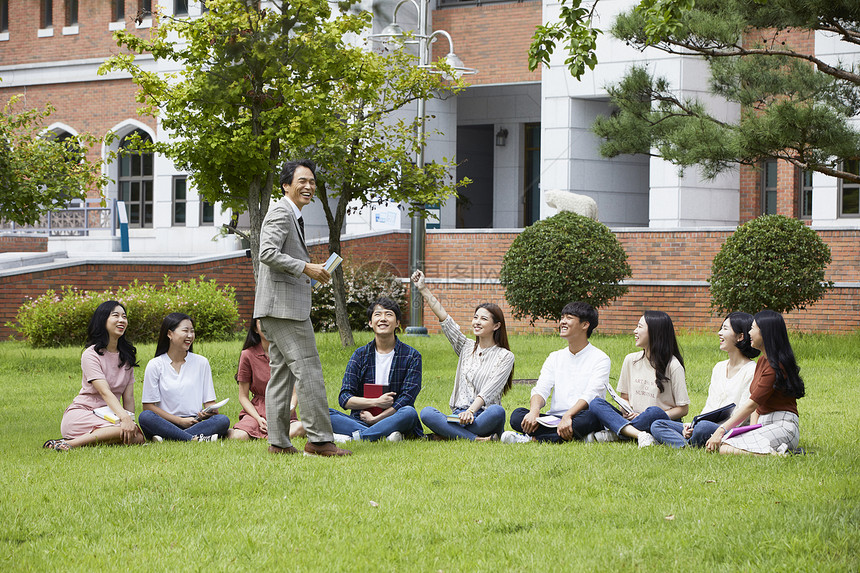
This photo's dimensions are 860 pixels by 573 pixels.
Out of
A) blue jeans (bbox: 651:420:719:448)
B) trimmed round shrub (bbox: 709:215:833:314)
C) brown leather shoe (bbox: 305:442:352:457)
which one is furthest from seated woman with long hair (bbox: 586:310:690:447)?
trimmed round shrub (bbox: 709:215:833:314)

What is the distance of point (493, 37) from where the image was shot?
81.1ft

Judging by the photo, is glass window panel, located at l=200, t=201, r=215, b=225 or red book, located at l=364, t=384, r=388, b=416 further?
glass window panel, located at l=200, t=201, r=215, b=225

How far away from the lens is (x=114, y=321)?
7336 millimetres

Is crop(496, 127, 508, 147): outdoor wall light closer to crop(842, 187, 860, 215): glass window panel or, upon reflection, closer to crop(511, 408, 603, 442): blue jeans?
crop(842, 187, 860, 215): glass window panel

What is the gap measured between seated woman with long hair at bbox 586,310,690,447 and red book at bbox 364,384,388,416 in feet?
5.09

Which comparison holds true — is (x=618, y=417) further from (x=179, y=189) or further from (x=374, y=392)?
(x=179, y=189)

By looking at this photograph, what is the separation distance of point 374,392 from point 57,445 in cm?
230

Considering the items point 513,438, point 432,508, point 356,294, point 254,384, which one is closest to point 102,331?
point 254,384

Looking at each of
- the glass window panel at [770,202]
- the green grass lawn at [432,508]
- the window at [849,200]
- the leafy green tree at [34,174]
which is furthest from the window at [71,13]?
the glass window panel at [770,202]

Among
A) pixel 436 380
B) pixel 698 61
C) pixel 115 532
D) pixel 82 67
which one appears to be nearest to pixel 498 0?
pixel 698 61

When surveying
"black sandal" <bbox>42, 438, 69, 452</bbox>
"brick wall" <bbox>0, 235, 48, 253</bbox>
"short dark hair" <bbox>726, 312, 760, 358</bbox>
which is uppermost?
"brick wall" <bbox>0, 235, 48, 253</bbox>

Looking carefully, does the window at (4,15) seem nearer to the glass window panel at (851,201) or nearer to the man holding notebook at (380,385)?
the man holding notebook at (380,385)

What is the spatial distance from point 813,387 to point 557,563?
7.39 m

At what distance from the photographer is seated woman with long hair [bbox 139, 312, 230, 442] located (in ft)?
25.1
